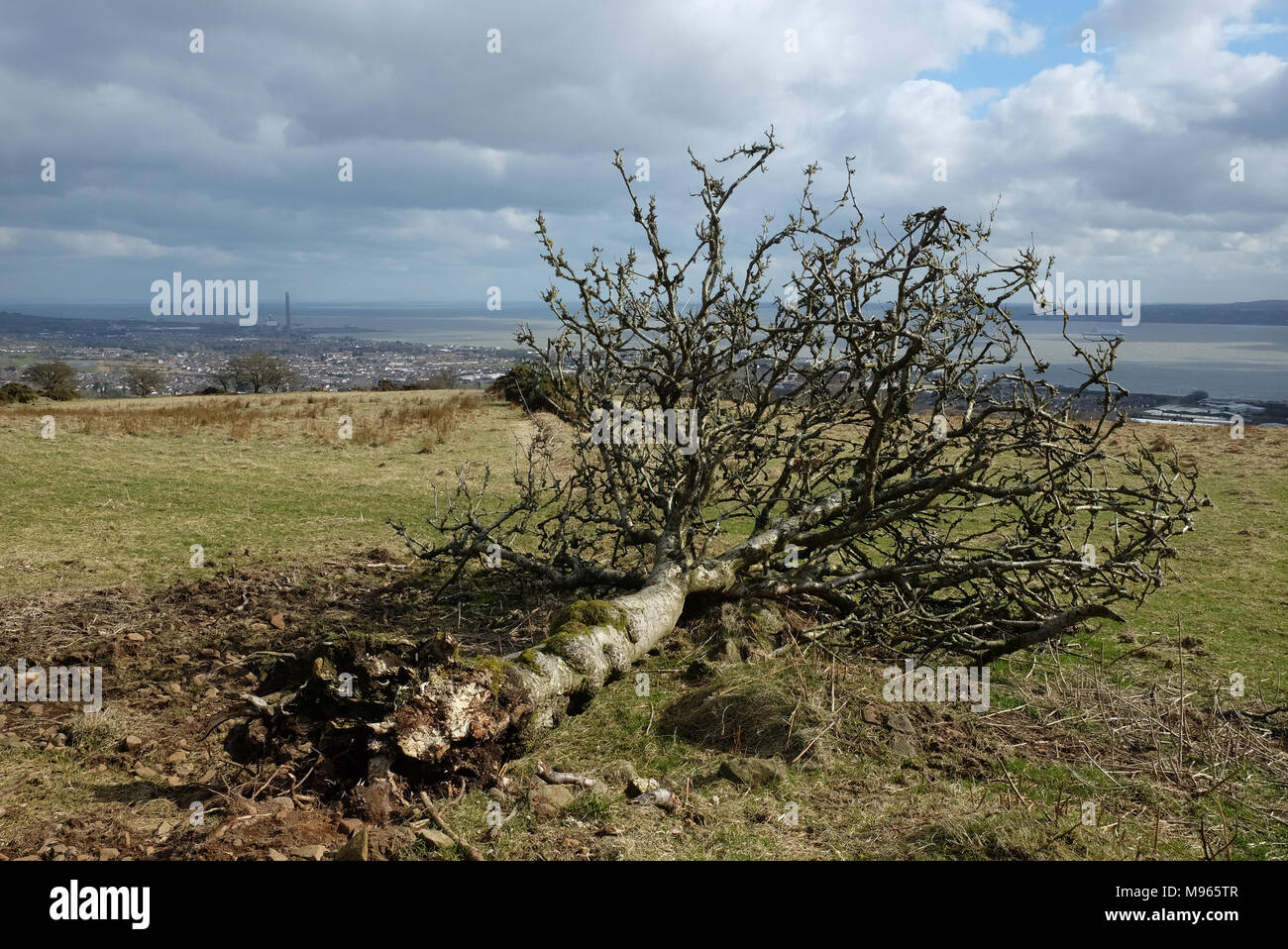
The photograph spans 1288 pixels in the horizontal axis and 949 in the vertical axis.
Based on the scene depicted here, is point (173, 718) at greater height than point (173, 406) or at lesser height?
lesser

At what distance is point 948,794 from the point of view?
14.1ft

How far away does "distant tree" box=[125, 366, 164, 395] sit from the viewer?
41312mm

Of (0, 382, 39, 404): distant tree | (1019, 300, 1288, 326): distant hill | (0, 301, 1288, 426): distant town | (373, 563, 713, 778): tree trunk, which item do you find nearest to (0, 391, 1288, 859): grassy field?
(373, 563, 713, 778): tree trunk

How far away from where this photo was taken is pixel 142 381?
4141cm

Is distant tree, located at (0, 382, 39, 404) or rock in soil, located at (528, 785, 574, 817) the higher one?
distant tree, located at (0, 382, 39, 404)

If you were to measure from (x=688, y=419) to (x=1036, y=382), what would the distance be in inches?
117

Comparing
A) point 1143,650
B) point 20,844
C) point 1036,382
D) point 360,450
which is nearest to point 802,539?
point 1036,382

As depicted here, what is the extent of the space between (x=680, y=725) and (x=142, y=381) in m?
44.4

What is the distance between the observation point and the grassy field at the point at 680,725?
3.84m

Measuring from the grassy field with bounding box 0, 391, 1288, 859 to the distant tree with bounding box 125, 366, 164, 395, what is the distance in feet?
113

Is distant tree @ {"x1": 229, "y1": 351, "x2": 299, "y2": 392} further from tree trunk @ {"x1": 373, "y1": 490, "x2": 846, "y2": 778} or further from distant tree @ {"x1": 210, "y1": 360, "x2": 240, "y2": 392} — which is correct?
tree trunk @ {"x1": 373, "y1": 490, "x2": 846, "y2": 778}

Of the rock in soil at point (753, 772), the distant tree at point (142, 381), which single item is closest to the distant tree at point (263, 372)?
the distant tree at point (142, 381)

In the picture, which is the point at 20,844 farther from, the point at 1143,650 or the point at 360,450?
the point at 360,450

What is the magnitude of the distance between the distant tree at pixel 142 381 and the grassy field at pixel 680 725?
1355 inches
